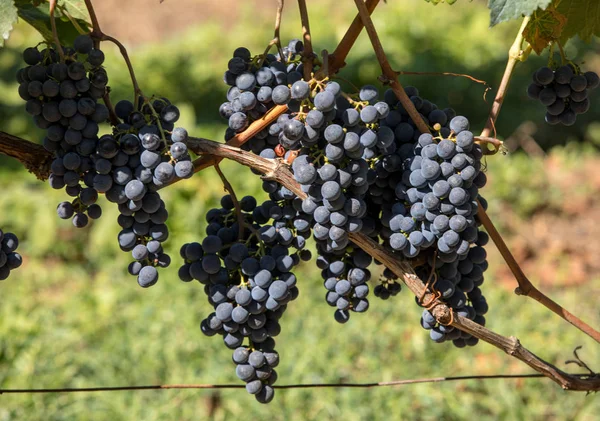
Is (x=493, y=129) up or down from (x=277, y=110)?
up

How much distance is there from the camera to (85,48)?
0.74 meters

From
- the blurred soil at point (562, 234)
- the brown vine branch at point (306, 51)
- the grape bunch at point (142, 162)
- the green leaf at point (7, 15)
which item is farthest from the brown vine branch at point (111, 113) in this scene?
the blurred soil at point (562, 234)

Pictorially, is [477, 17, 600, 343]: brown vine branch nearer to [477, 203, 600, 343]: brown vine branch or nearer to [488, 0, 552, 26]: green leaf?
[477, 203, 600, 343]: brown vine branch

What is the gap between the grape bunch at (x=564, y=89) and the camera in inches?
34.7

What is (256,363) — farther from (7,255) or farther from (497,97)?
(497,97)

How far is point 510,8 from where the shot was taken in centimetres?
72

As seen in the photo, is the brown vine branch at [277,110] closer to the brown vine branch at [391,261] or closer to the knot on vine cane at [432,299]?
the brown vine branch at [391,261]

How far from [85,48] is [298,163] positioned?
0.26 m

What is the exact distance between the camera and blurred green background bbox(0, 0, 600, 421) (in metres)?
2.37

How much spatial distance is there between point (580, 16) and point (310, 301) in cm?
217

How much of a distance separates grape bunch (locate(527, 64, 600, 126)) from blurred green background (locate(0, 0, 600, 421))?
23.8 inches

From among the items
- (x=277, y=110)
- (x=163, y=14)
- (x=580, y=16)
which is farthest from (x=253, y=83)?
(x=163, y=14)

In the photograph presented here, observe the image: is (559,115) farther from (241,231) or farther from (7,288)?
(7,288)

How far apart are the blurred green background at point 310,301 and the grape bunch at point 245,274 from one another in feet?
2.99
